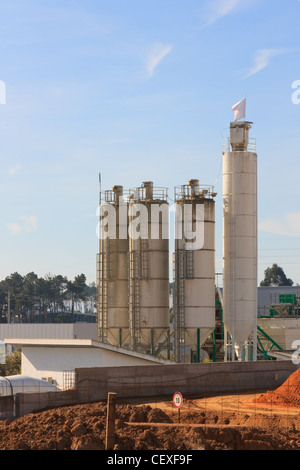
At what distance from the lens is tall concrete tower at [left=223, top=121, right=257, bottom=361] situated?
55316 millimetres

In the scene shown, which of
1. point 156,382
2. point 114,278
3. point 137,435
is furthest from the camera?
point 114,278

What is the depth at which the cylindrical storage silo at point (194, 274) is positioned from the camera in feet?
183

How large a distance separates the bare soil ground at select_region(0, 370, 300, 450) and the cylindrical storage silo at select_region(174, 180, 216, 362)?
61.5 ft

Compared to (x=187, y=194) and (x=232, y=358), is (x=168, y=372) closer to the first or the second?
(x=232, y=358)

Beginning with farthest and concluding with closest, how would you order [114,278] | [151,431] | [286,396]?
[114,278] → [286,396] → [151,431]

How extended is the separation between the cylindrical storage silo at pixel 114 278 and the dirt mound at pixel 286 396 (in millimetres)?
20306

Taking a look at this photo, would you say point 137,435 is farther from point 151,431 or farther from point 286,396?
point 286,396

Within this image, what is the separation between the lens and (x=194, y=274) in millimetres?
55875

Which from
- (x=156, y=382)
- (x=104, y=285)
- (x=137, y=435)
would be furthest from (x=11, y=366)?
(x=137, y=435)

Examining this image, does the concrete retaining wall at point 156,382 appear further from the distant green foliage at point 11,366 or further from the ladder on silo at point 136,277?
the distant green foliage at point 11,366

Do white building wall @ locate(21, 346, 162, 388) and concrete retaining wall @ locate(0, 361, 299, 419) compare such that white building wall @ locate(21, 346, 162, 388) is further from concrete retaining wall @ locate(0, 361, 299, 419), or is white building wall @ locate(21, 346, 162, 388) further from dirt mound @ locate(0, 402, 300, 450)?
dirt mound @ locate(0, 402, 300, 450)

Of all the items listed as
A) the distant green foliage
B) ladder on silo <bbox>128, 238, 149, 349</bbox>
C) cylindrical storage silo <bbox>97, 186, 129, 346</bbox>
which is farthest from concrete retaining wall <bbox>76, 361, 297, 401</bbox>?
the distant green foliage

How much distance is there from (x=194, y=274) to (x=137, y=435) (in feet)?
86.8

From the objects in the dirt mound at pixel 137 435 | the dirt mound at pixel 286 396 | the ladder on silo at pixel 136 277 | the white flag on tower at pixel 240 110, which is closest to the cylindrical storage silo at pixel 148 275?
the ladder on silo at pixel 136 277
